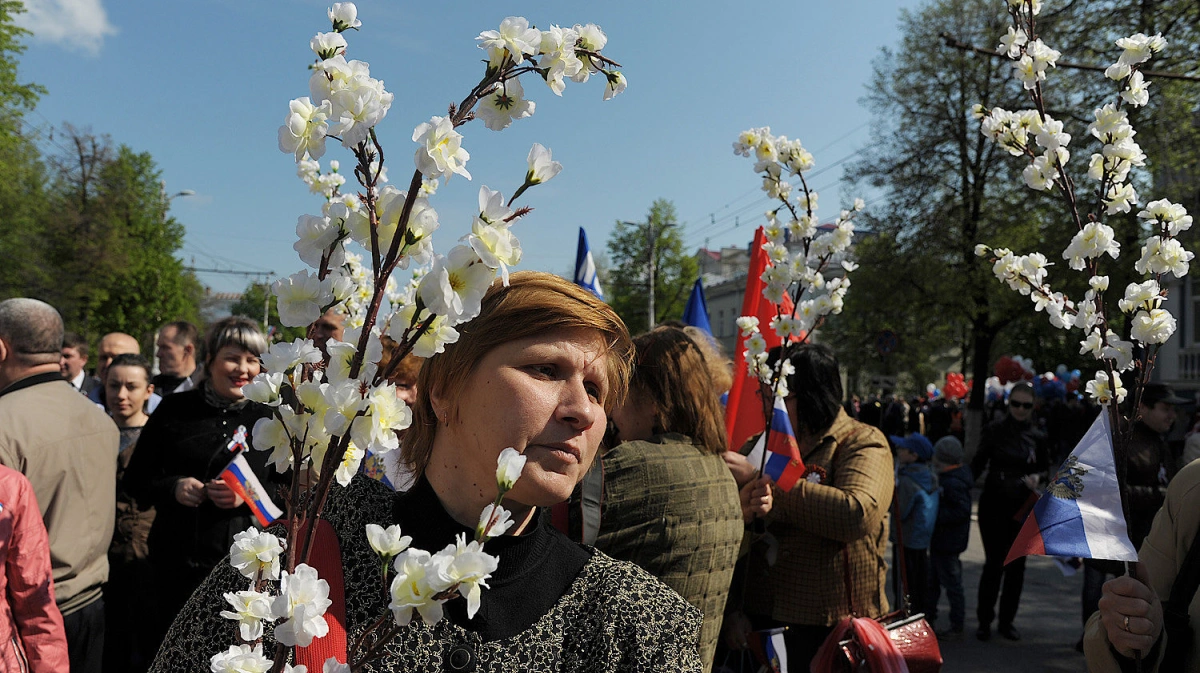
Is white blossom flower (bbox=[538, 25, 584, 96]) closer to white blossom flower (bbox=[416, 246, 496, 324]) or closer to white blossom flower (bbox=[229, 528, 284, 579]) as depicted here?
white blossom flower (bbox=[416, 246, 496, 324])

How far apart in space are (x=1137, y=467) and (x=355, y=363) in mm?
6482

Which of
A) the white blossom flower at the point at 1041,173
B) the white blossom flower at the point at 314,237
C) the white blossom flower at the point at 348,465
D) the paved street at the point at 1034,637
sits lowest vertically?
the paved street at the point at 1034,637

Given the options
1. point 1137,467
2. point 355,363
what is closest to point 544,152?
point 355,363

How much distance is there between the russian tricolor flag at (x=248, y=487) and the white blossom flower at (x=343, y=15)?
109 inches

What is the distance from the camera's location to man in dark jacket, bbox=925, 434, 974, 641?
7.48 meters

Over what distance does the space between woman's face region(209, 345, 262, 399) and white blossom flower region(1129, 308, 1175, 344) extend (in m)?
3.66

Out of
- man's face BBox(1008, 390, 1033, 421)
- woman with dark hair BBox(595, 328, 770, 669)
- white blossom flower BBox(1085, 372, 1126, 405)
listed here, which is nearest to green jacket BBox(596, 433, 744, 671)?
woman with dark hair BBox(595, 328, 770, 669)

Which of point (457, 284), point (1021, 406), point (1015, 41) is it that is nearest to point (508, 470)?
point (457, 284)

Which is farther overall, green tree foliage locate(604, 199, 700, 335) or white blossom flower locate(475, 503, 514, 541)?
green tree foliage locate(604, 199, 700, 335)

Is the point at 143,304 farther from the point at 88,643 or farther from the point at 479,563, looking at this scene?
the point at 479,563

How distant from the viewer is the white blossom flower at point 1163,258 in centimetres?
245

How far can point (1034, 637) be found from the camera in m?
7.48

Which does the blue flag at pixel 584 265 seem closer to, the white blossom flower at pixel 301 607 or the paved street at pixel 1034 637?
the paved street at pixel 1034 637

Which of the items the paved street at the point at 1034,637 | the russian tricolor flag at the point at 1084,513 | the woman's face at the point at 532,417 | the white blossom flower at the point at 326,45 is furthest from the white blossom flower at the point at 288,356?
the paved street at the point at 1034,637
